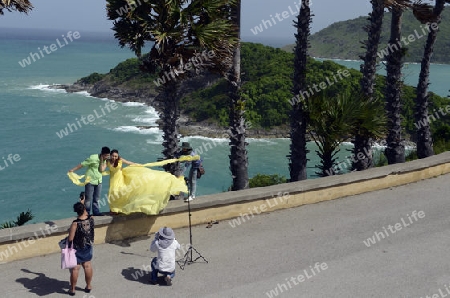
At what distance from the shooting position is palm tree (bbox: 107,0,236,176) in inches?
436

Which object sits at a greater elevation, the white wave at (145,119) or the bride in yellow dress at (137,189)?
the bride in yellow dress at (137,189)

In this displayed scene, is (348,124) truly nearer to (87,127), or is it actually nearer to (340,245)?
(340,245)

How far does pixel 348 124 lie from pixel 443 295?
259 inches

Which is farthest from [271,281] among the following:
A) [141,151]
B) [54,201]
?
[141,151]

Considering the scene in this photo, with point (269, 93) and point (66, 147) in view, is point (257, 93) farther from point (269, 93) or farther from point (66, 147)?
point (66, 147)

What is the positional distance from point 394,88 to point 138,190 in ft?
36.2

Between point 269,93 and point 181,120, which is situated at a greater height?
point 269,93

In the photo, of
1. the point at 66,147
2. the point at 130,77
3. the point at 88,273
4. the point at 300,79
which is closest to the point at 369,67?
the point at 300,79

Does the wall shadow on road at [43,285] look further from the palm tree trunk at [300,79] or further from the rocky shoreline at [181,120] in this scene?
the rocky shoreline at [181,120]

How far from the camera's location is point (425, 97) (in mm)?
18453

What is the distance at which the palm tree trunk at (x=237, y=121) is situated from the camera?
13.4 m

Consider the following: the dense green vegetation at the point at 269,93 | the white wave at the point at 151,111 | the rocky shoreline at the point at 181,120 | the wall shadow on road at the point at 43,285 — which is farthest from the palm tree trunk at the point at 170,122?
the white wave at the point at 151,111

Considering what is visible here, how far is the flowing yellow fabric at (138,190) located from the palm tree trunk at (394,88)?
30.5 ft

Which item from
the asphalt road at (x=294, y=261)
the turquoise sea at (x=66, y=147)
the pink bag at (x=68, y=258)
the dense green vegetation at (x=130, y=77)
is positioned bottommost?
the turquoise sea at (x=66, y=147)
